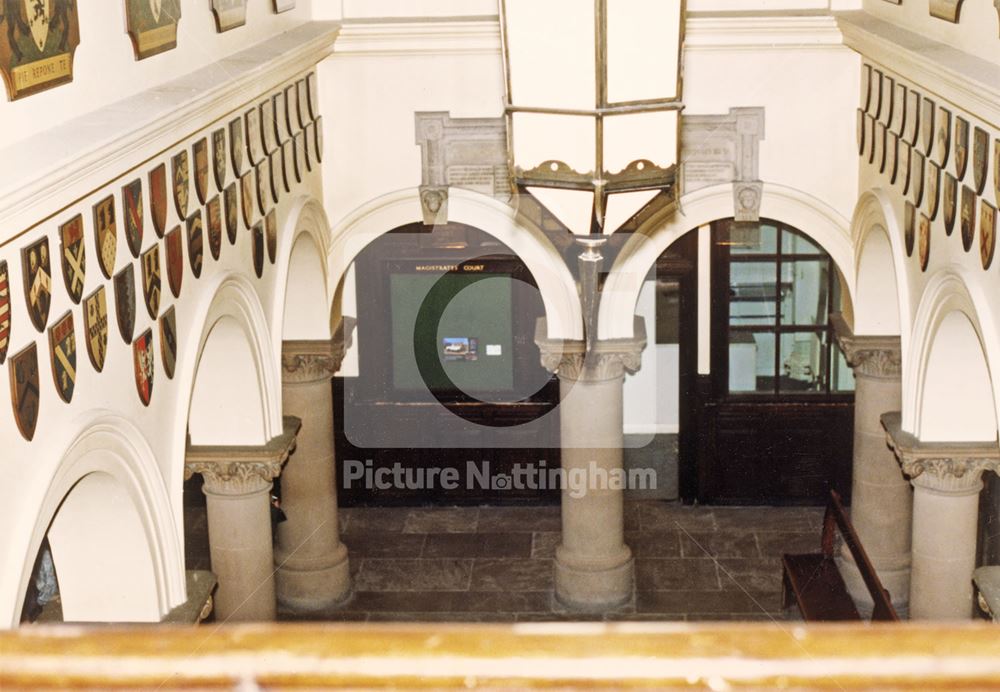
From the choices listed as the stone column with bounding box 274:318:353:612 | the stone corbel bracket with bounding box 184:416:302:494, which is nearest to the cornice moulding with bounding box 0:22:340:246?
the stone corbel bracket with bounding box 184:416:302:494

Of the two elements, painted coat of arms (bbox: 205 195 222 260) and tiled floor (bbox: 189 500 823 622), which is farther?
tiled floor (bbox: 189 500 823 622)

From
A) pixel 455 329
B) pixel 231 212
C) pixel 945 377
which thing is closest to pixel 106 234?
pixel 231 212

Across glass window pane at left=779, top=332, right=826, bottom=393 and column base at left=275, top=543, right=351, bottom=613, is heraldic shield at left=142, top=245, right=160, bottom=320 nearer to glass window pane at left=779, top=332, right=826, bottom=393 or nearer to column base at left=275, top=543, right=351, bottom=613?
column base at left=275, top=543, right=351, bottom=613

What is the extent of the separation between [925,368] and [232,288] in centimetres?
438

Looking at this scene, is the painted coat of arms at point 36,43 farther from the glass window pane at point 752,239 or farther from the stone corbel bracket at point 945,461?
the glass window pane at point 752,239

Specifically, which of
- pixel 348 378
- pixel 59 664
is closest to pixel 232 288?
pixel 348 378

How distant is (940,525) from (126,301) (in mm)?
5848

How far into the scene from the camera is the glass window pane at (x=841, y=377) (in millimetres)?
12539

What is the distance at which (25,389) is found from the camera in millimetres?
4508

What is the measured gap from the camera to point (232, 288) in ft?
24.8

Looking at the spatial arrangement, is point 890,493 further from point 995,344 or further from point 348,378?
point 348,378

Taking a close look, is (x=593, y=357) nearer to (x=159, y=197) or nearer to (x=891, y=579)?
(x=891, y=579)

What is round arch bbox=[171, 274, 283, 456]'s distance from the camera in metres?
7.85

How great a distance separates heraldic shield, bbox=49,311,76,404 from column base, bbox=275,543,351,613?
244 inches
